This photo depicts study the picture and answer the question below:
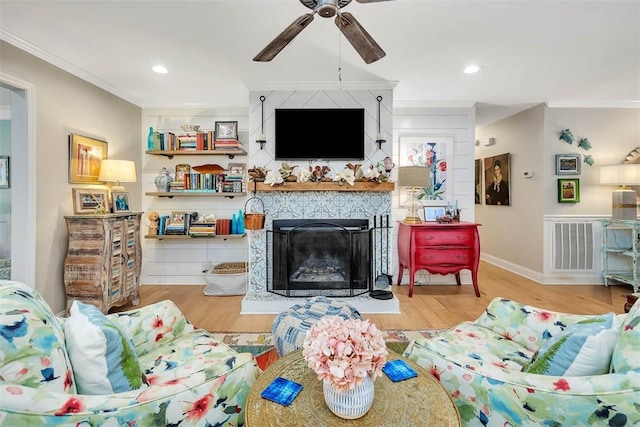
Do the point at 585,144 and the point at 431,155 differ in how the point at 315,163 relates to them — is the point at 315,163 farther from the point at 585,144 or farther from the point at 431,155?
the point at 585,144

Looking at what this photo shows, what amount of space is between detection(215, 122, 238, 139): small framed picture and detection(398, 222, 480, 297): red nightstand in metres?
2.48

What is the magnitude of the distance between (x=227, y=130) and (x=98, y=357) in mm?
3361

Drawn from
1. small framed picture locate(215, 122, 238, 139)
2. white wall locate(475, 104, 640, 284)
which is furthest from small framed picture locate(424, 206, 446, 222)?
small framed picture locate(215, 122, 238, 139)

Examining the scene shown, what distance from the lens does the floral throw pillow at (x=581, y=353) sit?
3.47ft

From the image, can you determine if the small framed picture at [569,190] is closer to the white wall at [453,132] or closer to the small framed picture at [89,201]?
the white wall at [453,132]

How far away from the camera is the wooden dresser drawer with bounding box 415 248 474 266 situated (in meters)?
3.68

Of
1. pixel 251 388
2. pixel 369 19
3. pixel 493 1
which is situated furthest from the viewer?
pixel 369 19

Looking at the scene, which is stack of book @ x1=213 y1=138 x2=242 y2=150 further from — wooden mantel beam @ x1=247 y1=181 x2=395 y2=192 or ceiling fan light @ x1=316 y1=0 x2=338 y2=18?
ceiling fan light @ x1=316 y1=0 x2=338 y2=18

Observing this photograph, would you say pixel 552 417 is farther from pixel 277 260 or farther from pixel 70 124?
pixel 70 124

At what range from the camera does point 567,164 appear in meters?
4.18

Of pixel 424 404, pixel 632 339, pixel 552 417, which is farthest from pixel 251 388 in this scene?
pixel 632 339

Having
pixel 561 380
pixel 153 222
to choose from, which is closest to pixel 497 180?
pixel 561 380

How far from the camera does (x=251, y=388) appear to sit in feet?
3.61

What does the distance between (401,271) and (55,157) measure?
3.99 meters
